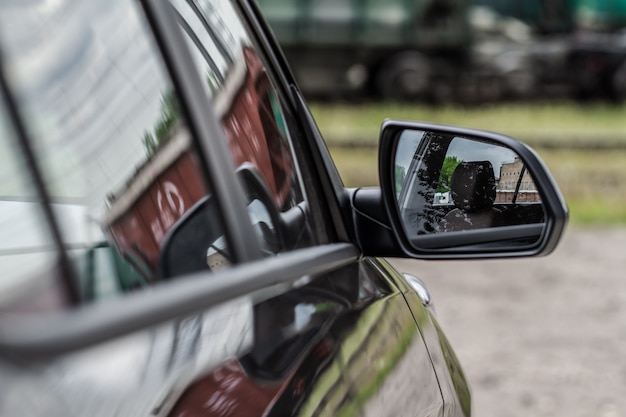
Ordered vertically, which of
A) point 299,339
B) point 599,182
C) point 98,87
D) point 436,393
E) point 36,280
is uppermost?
point 98,87

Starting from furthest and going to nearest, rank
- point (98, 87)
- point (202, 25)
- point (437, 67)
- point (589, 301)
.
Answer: point (437, 67), point (589, 301), point (202, 25), point (98, 87)

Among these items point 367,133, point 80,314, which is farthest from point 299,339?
point 367,133

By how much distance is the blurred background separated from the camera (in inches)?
210

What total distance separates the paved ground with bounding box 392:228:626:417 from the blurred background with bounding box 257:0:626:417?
0.01m

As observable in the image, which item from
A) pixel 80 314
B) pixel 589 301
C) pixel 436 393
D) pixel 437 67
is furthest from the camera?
pixel 437 67

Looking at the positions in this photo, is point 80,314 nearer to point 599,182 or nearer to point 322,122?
point 599,182

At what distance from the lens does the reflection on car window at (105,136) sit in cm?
104

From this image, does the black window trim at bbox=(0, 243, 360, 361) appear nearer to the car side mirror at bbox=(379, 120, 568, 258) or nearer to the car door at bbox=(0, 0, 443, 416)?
the car door at bbox=(0, 0, 443, 416)

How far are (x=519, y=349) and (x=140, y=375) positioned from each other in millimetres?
4804

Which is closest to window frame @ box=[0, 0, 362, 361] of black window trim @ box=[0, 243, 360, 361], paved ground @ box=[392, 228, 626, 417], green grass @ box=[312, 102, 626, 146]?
black window trim @ box=[0, 243, 360, 361]

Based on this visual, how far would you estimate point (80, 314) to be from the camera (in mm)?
886

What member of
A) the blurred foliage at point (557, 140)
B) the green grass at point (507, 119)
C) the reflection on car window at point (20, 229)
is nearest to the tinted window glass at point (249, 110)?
the reflection on car window at point (20, 229)

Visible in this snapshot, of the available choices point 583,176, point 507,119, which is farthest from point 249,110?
point 507,119

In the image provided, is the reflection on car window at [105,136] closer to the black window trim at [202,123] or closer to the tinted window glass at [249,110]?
the black window trim at [202,123]
